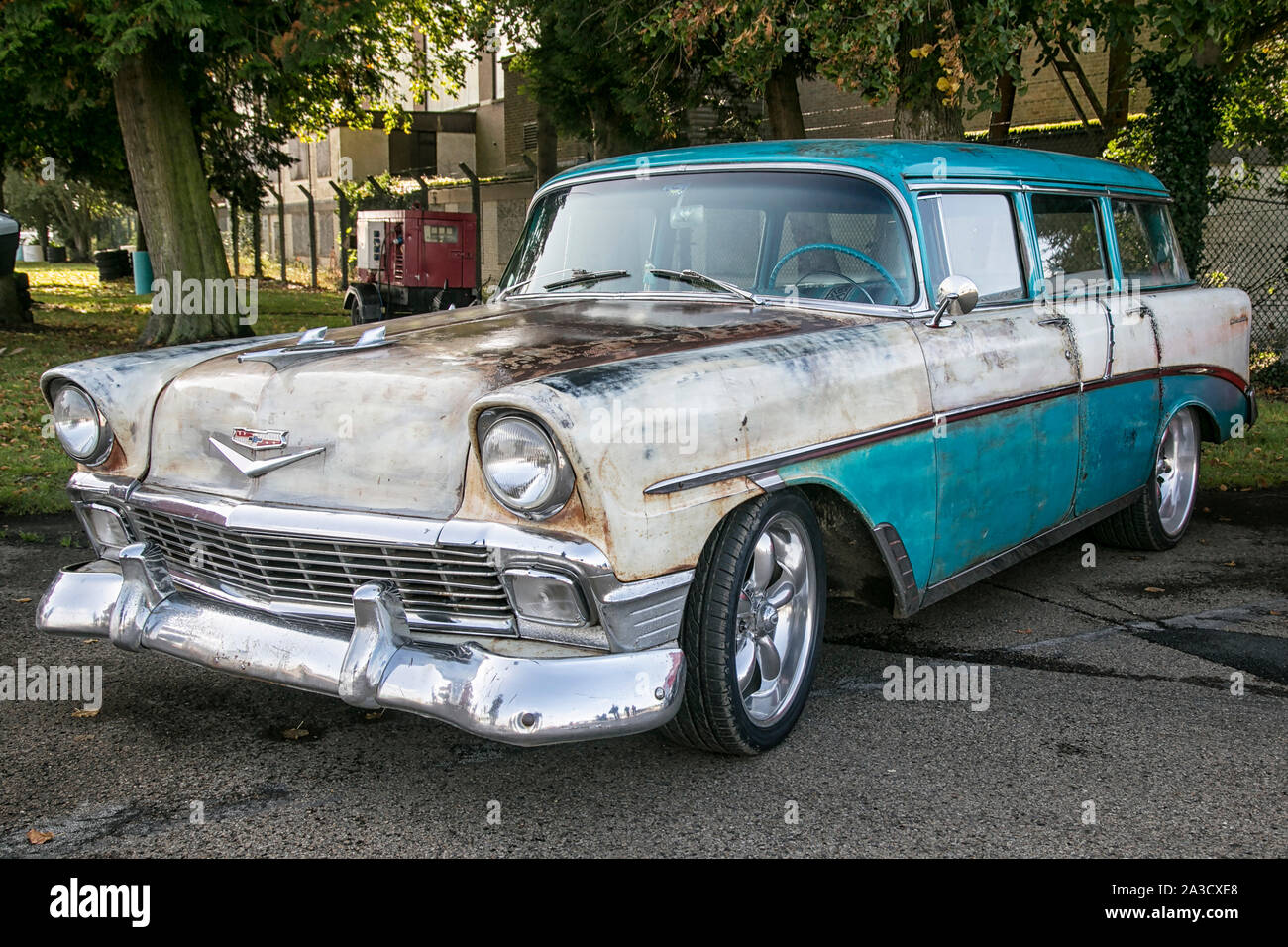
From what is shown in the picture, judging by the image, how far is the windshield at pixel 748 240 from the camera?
12.9 ft

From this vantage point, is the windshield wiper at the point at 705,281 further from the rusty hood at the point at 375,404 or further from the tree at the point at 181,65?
the tree at the point at 181,65

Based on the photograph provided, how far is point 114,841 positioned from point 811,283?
2.56 m

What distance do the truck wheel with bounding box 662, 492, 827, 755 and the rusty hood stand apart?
53cm

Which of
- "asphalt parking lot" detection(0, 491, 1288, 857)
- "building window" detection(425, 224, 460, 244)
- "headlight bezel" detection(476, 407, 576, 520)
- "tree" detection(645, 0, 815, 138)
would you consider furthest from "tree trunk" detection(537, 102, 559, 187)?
"headlight bezel" detection(476, 407, 576, 520)

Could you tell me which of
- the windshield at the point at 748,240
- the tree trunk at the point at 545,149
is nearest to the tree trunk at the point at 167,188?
the tree trunk at the point at 545,149

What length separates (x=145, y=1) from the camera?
38.0ft

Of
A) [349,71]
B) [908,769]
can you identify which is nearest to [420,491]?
[908,769]

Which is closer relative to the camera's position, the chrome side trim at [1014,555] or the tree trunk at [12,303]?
the chrome side trim at [1014,555]

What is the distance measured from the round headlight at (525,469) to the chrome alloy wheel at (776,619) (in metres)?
0.70

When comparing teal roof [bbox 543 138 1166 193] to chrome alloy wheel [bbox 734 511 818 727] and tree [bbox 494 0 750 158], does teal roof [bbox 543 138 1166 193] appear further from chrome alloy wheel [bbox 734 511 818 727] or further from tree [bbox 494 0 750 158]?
tree [bbox 494 0 750 158]

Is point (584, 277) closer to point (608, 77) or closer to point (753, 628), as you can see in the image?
point (753, 628)

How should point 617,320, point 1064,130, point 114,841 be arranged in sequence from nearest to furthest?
point 114,841 → point 617,320 → point 1064,130
